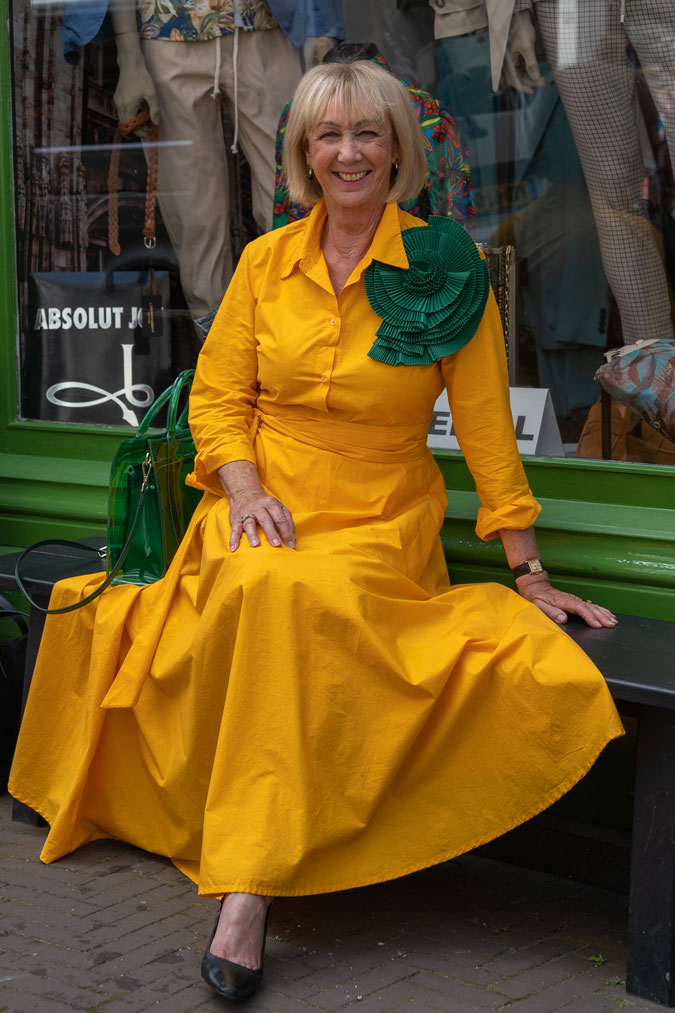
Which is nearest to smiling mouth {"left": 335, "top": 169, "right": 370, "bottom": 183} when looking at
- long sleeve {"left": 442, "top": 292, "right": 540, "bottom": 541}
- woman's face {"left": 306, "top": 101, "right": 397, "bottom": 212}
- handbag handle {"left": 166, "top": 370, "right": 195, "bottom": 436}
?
woman's face {"left": 306, "top": 101, "right": 397, "bottom": 212}

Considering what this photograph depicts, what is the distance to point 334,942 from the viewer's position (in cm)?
260

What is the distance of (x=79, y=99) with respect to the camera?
439 centimetres

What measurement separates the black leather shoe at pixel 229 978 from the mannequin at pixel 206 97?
2.48 metres

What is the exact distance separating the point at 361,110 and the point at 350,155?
0.11 metres

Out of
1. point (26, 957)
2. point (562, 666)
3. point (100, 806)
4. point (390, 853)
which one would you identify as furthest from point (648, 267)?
point (26, 957)

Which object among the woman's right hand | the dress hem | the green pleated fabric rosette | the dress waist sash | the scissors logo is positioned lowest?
the dress hem

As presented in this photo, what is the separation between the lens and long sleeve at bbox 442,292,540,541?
2.84 m

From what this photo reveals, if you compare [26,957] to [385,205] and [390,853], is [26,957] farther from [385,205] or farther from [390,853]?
[385,205]

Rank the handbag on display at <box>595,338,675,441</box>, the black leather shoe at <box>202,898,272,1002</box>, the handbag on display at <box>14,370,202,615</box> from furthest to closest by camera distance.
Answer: the handbag on display at <box>595,338,675,441</box> < the handbag on display at <box>14,370,202,615</box> < the black leather shoe at <box>202,898,272,1002</box>

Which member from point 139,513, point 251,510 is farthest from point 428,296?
point 139,513

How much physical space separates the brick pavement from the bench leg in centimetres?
7

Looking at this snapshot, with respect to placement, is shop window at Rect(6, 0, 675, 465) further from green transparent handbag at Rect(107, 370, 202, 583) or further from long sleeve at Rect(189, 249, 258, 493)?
green transparent handbag at Rect(107, 370, 202, 583)

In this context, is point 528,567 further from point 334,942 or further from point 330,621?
point 334,942

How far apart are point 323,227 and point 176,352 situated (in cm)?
143
